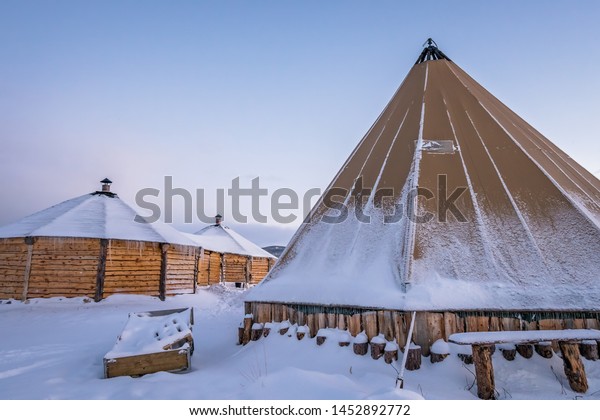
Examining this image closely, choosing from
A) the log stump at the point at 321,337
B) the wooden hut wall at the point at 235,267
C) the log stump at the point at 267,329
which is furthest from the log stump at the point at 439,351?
the wooden hut wall at the point at 235,267

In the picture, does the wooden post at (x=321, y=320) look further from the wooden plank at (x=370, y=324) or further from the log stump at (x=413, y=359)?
the log stump at (x=413, y=359)

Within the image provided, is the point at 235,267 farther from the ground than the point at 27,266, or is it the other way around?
the point at 27,266

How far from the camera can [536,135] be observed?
306 inches

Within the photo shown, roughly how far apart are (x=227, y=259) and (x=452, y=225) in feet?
74.6

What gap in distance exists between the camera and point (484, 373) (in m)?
3.57

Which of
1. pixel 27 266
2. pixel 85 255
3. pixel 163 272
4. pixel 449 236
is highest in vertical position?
pixel 449 236

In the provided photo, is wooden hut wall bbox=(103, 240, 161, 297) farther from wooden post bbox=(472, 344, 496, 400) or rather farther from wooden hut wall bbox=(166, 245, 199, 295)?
wooden post bbox=(472, 344, 496, 400)

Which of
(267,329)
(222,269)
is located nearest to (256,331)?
(267,329)

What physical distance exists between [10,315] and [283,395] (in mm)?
13268

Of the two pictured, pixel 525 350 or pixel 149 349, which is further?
pixel 149 349

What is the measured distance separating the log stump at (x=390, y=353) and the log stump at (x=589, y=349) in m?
2.30

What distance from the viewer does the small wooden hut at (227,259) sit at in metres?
24.0

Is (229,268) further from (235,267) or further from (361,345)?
(361,345)
